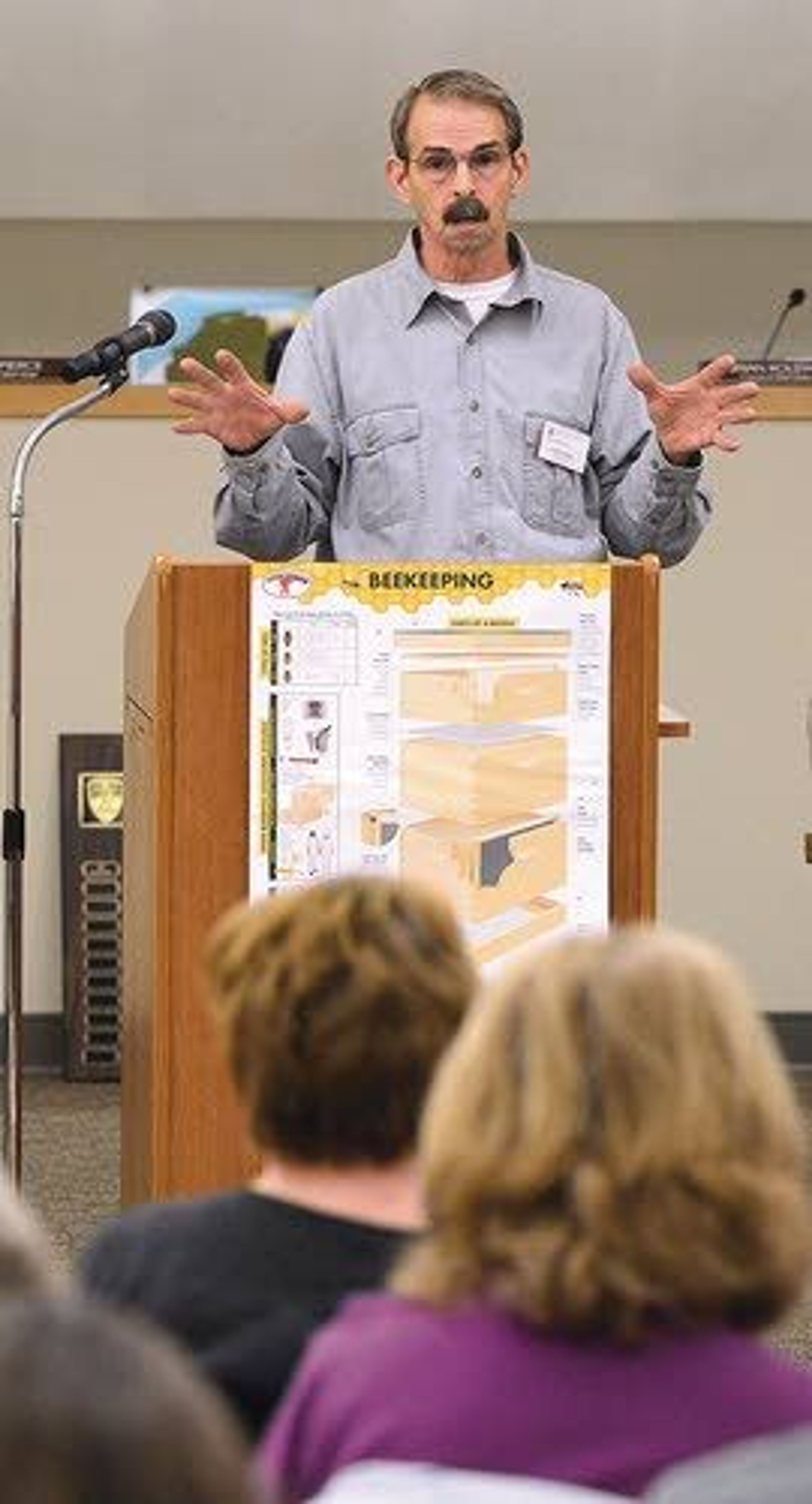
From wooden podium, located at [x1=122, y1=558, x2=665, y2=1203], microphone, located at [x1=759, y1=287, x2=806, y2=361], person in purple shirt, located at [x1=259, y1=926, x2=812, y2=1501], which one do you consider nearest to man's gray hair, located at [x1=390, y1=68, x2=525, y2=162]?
wooden podium, located at [x1=122, y1=558, x2=665, y2=1203]

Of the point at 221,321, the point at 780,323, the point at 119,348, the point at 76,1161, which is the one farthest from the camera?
the point at 780,323

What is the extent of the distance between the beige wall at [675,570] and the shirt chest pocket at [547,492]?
379 cm

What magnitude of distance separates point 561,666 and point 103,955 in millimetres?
4210

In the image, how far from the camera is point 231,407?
401cm

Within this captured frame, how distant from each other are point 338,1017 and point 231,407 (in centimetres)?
194

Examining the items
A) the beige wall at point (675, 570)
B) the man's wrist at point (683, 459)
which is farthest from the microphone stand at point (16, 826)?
the beige wall at point (675, 570)

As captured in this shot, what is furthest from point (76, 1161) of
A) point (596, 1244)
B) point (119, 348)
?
point (596, 1244)

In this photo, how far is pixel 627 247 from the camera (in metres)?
8.27

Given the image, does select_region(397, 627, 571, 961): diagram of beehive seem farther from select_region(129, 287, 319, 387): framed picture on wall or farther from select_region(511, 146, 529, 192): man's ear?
select_region(129, 287, 319, 387): framed picture on wall

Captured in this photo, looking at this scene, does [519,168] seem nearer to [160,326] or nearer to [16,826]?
[160,326]

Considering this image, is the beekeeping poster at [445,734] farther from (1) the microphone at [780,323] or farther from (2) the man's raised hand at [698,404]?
(1) the microphone at [780,323]

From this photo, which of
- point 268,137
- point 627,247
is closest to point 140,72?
point 268,137

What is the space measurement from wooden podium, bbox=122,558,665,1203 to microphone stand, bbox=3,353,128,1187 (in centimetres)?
83

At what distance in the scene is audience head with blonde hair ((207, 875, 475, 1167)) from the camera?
7.14ft
